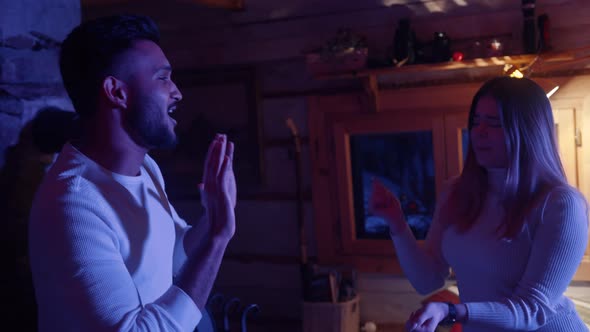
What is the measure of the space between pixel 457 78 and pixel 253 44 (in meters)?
1.37

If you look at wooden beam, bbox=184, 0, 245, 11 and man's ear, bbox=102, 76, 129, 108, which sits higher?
wooden beam, bbox=184, 0, 245, 11

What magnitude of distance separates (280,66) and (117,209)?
2651mm

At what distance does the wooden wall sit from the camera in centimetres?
355

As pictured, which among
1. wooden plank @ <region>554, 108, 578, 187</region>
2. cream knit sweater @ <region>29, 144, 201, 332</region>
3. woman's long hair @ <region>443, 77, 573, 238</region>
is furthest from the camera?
wooden plank @ <region>554, 108, 578, 187</region>

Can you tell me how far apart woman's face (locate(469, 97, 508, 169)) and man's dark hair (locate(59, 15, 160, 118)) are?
1.15 metres

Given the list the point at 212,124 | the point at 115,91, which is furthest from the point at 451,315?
the point at 212,124

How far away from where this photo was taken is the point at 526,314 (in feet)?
5.57

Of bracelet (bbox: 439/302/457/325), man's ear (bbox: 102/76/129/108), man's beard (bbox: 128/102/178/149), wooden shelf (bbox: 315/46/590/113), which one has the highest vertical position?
wooden shelf (bbox: 315/46/590/113)

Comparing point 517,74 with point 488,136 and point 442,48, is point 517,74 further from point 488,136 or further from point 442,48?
point 488,136

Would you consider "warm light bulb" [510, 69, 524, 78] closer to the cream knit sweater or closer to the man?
the man

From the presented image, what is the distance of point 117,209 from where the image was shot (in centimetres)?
136

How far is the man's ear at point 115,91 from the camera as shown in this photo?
1.40 meters

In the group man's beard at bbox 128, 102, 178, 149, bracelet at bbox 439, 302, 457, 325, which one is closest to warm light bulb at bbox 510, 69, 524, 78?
bracelet at bbox 439, 302, 457, 325

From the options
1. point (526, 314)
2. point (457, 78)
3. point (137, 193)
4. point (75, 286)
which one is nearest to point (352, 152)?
point (457, 78)
